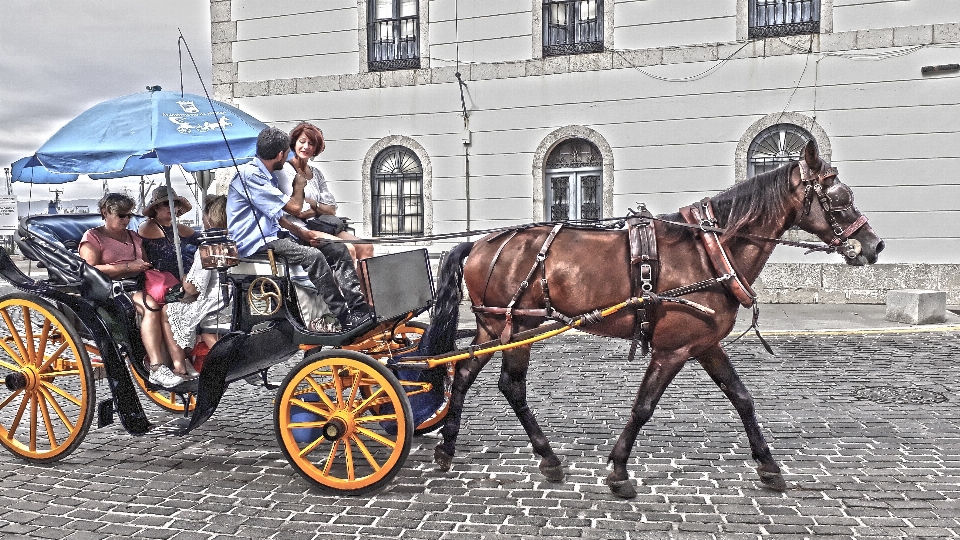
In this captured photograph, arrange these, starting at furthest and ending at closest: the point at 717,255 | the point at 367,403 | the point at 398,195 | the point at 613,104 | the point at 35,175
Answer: the point at 398,195 → the point at 613,104 → the point at 35,175 → the point at 367,403 → the point at 717,255

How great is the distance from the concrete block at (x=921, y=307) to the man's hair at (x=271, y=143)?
9.18 m

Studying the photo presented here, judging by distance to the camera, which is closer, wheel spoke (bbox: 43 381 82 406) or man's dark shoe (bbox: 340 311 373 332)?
man's dark shoe (bbox: 340 311 373 332)

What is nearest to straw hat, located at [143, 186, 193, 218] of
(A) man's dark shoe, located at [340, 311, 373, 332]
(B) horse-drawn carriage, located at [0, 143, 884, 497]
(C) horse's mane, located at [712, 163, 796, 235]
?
(B) horse-drawn carriage, located at [0, 143, 884, 497]

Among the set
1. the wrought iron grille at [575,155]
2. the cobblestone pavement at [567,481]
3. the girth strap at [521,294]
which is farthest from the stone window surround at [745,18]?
the girth strap at [521,294]

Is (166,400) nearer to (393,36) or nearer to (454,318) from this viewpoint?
(454,318)

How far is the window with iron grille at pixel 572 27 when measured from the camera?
13.5 m

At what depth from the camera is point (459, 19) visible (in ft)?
46.4

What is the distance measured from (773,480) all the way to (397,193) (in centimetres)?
1138

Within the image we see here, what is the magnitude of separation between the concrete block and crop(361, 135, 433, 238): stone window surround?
775 centimetres

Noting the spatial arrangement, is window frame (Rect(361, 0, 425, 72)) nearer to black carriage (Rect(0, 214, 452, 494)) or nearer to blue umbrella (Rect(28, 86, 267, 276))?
blue umbrella (Rect(28, 86, 267, 276))

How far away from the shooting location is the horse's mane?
427 centimetres

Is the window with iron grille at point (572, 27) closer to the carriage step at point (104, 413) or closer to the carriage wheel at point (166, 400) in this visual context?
the carriage wheel at point (166, 400)

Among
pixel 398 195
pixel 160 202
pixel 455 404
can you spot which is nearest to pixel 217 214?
pixel 160 202

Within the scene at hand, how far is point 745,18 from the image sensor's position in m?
12.6
